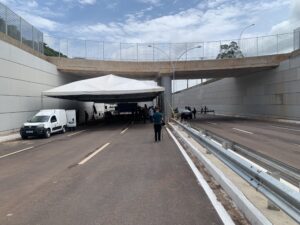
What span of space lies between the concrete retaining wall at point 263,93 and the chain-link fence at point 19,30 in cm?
2641

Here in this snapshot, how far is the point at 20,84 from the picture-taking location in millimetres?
A: 30844

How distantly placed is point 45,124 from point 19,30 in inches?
456

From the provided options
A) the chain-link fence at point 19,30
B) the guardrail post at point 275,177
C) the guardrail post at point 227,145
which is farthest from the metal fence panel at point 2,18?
the guardrail post at point 275,177

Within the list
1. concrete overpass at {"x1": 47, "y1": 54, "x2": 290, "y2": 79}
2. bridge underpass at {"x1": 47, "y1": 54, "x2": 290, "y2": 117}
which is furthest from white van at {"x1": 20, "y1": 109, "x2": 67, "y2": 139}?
bridge underpass at {"x1": 47, "y1": 54, "x2": 290, "y2": 117}

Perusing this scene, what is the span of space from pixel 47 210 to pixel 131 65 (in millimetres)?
39809

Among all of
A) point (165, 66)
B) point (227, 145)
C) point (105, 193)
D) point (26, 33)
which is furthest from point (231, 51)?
point (105, 193)

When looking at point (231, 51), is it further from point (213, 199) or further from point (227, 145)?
point (213, 199)

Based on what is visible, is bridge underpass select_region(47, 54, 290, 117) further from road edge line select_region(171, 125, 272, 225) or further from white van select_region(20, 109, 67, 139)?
road edge line select_region(171, 125, 272, 225)

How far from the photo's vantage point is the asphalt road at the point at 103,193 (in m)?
5.85

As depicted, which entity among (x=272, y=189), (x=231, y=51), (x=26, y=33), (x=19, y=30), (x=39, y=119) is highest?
(x=231, y=51)

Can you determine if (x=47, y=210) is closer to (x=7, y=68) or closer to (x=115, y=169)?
(x=115, y=169)

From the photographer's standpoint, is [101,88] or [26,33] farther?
[101,88]

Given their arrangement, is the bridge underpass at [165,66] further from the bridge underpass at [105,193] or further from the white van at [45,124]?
the bridge underpass at [105,193]

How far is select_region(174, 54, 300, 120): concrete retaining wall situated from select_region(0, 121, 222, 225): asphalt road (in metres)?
30.3
